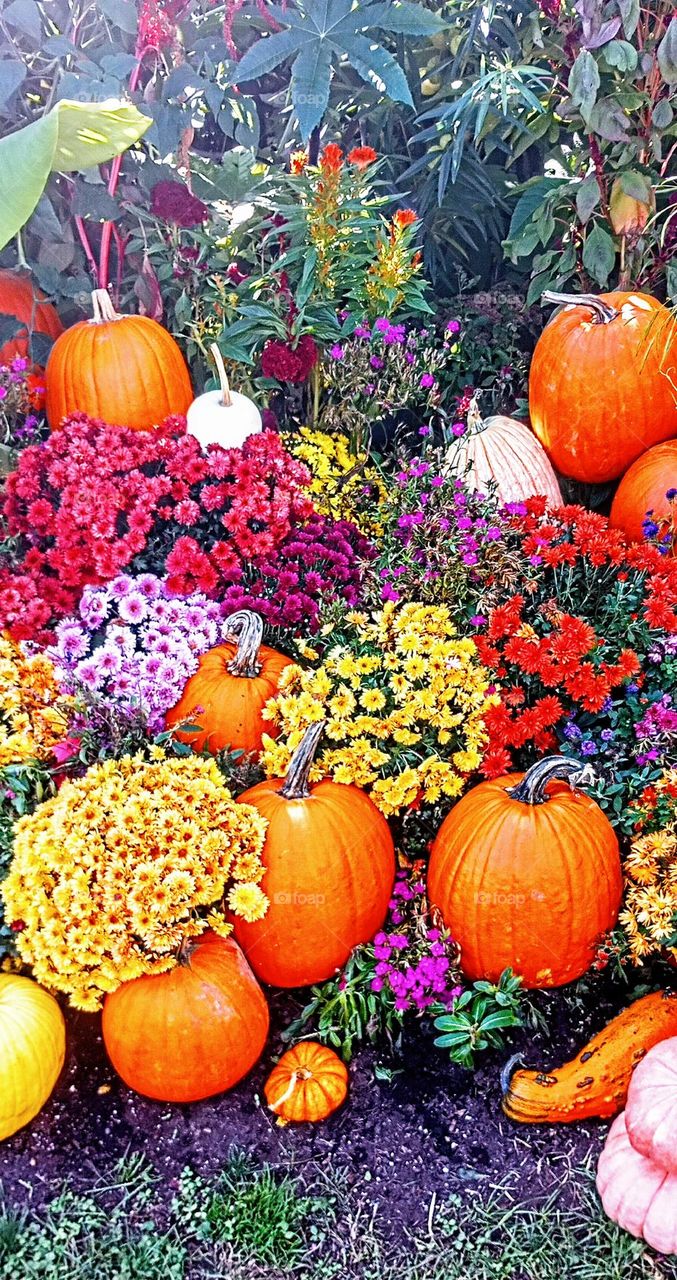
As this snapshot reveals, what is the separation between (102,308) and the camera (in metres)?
3.72

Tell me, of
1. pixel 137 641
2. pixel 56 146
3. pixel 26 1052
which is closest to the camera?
pixel 26 1052

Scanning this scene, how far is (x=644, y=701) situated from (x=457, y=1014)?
A: 3.06 feet

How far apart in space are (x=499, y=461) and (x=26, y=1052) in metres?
2.29

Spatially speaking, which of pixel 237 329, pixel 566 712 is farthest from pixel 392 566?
pixel 237 329

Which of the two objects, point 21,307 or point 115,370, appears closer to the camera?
point 115,370

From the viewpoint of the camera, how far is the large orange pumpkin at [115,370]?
12.0 feet

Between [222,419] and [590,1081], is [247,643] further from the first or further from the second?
[590,1081]

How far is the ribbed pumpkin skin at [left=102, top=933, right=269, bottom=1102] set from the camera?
7.41ft

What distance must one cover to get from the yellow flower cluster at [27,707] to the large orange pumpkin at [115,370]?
115cm

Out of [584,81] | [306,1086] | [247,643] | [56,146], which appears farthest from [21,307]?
[306,1086]

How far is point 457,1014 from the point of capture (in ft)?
7.95

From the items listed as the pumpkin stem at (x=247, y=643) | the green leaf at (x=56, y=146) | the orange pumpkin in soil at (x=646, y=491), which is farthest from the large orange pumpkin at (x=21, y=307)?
the orange pumpkin in soil at (x=646, y=491)

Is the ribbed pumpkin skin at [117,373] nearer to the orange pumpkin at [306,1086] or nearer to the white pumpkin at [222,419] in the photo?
the white pumpkin at [222,419]

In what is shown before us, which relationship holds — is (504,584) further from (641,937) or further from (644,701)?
(641,937)
